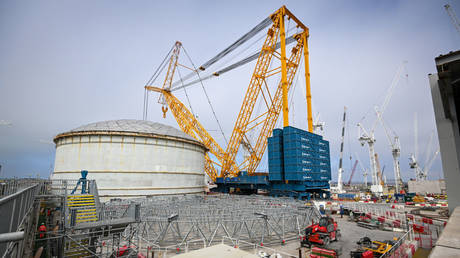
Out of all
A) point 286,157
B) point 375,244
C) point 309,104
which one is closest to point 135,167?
point 286,157

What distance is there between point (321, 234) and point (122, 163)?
2804cm

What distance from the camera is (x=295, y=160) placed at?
39875mm

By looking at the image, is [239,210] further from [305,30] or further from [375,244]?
[305,30]

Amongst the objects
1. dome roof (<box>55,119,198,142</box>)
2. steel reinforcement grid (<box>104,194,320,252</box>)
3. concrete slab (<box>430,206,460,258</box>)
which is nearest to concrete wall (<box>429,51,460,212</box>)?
concrete slab (<box>430,206,460,258</box>)

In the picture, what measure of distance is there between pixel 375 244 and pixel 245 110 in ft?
129

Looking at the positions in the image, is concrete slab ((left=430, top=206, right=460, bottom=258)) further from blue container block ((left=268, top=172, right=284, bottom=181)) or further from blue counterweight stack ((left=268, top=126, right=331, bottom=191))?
blue container block ((left=268, top=172, right=284, bottom=181))

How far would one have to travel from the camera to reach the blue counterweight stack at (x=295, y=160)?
40125mm

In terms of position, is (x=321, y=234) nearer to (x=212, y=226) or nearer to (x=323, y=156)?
(x=212, y=226)

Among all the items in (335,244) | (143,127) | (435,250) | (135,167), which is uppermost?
(143,127)

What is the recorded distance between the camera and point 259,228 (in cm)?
2189

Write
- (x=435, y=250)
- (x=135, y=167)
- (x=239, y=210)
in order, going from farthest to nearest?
(x=135, y=167)
(x=239, y=210)
(x=435, y=250)

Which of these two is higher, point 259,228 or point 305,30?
point 305,30

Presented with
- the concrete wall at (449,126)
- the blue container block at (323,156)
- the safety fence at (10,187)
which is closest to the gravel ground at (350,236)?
the concrete wall at (449,126)

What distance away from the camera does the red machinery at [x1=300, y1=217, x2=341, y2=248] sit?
17125 mm
